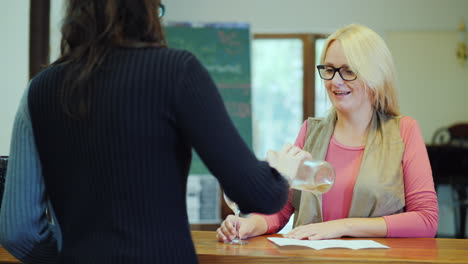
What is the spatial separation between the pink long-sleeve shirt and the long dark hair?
0.93 meters

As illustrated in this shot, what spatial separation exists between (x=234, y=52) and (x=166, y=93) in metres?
5.12

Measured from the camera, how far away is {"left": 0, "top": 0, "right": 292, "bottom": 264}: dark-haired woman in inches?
38.9

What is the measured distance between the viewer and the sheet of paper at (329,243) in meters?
1.53

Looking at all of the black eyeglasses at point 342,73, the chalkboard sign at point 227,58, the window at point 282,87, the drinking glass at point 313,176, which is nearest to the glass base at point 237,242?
the drinking glass at point 313,176

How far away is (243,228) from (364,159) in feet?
1.71

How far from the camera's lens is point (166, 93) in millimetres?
983

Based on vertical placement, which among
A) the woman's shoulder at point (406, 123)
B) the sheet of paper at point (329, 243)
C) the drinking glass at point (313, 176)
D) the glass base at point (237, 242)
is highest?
the woman's shoulder at point (406, 123)

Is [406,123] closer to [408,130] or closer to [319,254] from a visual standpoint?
[408,130]

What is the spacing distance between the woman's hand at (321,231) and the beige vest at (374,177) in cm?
17

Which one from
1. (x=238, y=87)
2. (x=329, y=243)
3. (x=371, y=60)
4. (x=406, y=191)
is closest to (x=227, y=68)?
(x=238, y=87)

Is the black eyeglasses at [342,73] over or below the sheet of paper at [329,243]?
over

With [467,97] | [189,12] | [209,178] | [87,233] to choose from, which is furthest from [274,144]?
[87,233]

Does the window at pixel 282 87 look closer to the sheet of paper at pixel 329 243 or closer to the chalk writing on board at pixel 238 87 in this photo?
the chalk writing on board at pixel 238 87

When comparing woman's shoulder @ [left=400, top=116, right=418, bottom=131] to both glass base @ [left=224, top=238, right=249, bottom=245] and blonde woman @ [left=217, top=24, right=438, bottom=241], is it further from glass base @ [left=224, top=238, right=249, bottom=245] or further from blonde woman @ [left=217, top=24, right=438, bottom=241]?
glass base @ [left=224, top=238, right=249, bottom=245]
